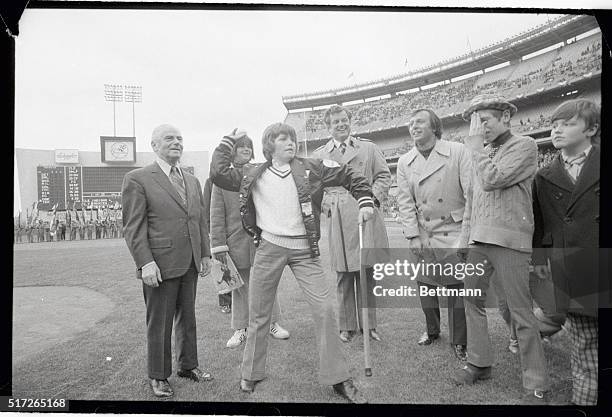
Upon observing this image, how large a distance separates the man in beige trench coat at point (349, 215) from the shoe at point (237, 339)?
28.3 inches

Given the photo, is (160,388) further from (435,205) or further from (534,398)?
(534,398)

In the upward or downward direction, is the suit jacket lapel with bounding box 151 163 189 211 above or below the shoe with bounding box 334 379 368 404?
above

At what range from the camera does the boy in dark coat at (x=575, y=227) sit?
2.71 meters

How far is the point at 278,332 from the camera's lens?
9.47 feet

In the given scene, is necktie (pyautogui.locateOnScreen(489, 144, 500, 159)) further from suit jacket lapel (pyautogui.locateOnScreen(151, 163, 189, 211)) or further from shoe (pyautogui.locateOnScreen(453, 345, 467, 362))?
suit jacket lapel (pyautogui.locateOnScreen(151, 163, 189, 211))

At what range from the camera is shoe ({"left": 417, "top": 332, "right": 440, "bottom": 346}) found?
2873 mm

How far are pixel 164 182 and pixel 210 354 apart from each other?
1.28 meters

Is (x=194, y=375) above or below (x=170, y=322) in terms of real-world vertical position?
below

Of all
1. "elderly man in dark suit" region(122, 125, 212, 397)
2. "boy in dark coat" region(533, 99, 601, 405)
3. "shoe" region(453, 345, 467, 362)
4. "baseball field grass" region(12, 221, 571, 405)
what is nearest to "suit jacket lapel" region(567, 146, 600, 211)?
"boy in dark coat" region(533, 99, 601, 405)

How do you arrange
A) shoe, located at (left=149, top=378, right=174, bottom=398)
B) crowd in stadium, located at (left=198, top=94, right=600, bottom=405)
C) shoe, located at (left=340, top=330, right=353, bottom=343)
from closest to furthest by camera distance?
crowd in stadium, located at (left=198, top=94, right=600, bottom=405) → shoe, located at (left=149, top=378, right=174, bottom=398) → shoe, located at (left=340, top=330, right=353, bottom=343)

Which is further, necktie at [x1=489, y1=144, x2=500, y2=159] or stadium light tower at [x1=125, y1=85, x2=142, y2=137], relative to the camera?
stadium light tower at [x1=125, y1=85, x2=142, y2=137]

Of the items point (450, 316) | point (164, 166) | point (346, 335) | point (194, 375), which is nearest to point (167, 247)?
point (164, 166)

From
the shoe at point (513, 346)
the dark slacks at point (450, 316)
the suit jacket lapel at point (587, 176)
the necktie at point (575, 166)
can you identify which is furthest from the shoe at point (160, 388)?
the necktie at point (575, 166)

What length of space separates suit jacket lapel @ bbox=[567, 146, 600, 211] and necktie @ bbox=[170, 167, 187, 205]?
105 inches
